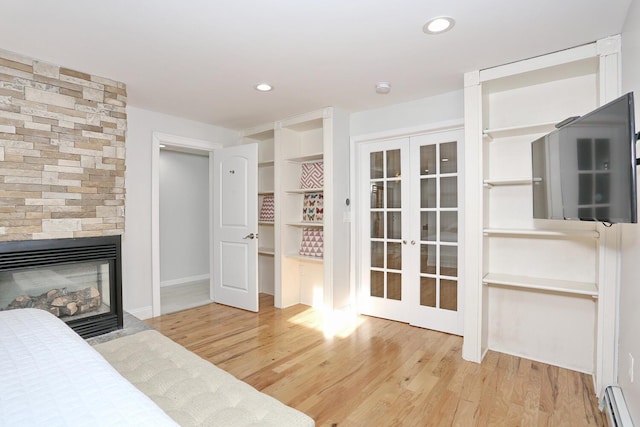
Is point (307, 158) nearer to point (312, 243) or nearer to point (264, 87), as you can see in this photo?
point (312, 243)

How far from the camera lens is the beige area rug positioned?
1.22 m

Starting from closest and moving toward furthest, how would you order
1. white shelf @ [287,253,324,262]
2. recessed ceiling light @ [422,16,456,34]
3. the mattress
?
the mattress, recessed ceiling light @ [422,16,456,34], white shelf @ [287,253,324,262]

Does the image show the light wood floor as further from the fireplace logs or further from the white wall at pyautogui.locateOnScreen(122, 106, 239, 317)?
the fireplace logs

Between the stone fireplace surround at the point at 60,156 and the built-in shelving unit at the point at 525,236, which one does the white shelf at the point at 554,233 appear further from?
the stone fireplace surround at the point at 60,156

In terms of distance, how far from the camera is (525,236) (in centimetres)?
270

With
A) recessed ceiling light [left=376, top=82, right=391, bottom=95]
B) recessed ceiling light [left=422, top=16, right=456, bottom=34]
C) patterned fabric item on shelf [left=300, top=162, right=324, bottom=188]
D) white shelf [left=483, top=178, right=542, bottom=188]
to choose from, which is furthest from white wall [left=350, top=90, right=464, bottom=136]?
recessed ceiling light [left=422, top=16, right=456, bottom=34]

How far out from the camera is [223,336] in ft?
10.3

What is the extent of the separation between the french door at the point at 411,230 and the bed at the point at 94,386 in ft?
7.75

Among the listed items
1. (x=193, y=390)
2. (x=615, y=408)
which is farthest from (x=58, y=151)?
(x=615, y=408)

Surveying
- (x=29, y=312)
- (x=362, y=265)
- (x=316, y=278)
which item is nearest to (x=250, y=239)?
(x=316, y=278)

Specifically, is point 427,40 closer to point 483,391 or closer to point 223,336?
point 483,391

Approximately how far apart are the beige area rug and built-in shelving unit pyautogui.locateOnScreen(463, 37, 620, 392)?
1.93 m

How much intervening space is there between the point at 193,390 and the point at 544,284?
2.40 metres

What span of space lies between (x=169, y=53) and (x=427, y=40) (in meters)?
1.74
